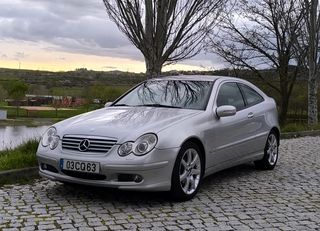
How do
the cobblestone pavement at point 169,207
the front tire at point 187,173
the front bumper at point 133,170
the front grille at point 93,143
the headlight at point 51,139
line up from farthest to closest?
the headlight at point 51,139 < the front tire at point 187,173 < the front grille at point 93,143 < the front bumper at point 133,170 < the cobblestone pavement at point 169,207

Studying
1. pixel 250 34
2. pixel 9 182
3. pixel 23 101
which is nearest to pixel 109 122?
pixel 9 182

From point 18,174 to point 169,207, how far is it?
2.46m

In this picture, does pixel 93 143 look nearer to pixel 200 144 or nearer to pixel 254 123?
pixel 200 144

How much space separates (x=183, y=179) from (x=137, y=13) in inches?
258

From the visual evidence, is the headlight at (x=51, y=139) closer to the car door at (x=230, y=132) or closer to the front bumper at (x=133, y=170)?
the front bumper at (x=133, y=170)

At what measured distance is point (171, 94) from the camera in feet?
22.0

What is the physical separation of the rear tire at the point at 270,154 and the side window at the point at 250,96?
639 millimetres

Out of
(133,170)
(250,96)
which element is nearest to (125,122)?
(133,170)

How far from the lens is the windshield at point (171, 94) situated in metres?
6.47

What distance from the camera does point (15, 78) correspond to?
102 metres

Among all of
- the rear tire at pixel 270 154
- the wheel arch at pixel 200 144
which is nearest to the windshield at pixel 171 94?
the wheel arch at pixel 200 144

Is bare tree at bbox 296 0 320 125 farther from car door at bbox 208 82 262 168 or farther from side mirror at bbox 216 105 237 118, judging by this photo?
side mirror at bbox 216 105 237 118

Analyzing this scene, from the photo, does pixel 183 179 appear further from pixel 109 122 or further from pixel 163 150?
pixel 109 122

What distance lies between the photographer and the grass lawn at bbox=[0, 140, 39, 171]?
6902 millimetres
